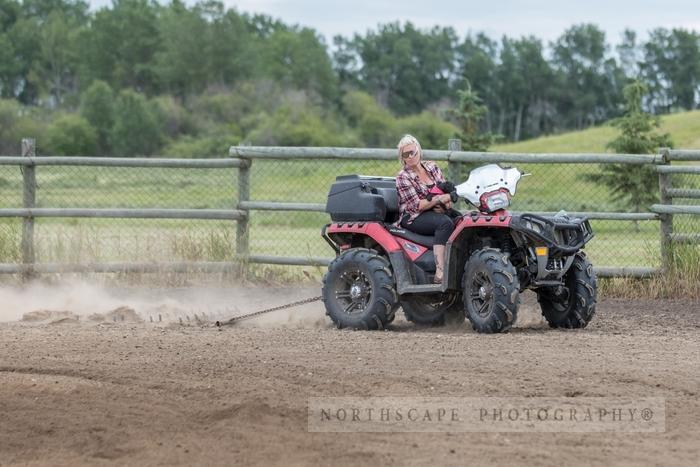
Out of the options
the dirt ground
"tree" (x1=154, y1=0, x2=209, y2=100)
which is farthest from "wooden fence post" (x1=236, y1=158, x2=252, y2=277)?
"tree" (x1=154, y1=0, x2=209, y2=100)

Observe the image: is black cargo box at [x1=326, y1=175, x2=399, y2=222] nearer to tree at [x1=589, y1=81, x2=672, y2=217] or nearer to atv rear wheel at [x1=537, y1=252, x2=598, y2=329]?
atv rear wheel at [x1=537, y1=252, x2=598, y2=329]

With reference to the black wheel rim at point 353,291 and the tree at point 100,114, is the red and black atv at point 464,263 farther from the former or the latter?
the tree at point 100,114

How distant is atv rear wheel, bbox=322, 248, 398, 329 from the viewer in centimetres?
1082

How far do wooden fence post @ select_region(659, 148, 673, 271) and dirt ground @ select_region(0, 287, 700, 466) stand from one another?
1.83 metres

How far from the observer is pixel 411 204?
1091 centimetres

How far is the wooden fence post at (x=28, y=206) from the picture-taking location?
601 inches

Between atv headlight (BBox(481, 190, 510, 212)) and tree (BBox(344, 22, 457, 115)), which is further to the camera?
tree (BBox(344, 22, 457, 115))

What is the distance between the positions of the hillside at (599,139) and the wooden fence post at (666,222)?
36199 millimetres

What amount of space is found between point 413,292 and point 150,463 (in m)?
4.86

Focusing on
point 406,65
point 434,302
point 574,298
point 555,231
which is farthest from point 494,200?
point 406,65

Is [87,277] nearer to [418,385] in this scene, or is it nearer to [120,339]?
[120,339]

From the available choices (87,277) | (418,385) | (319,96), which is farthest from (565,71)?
(418,385)

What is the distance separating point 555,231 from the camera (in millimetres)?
10312

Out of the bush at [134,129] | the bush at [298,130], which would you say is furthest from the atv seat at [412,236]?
the bush at [134,129]
